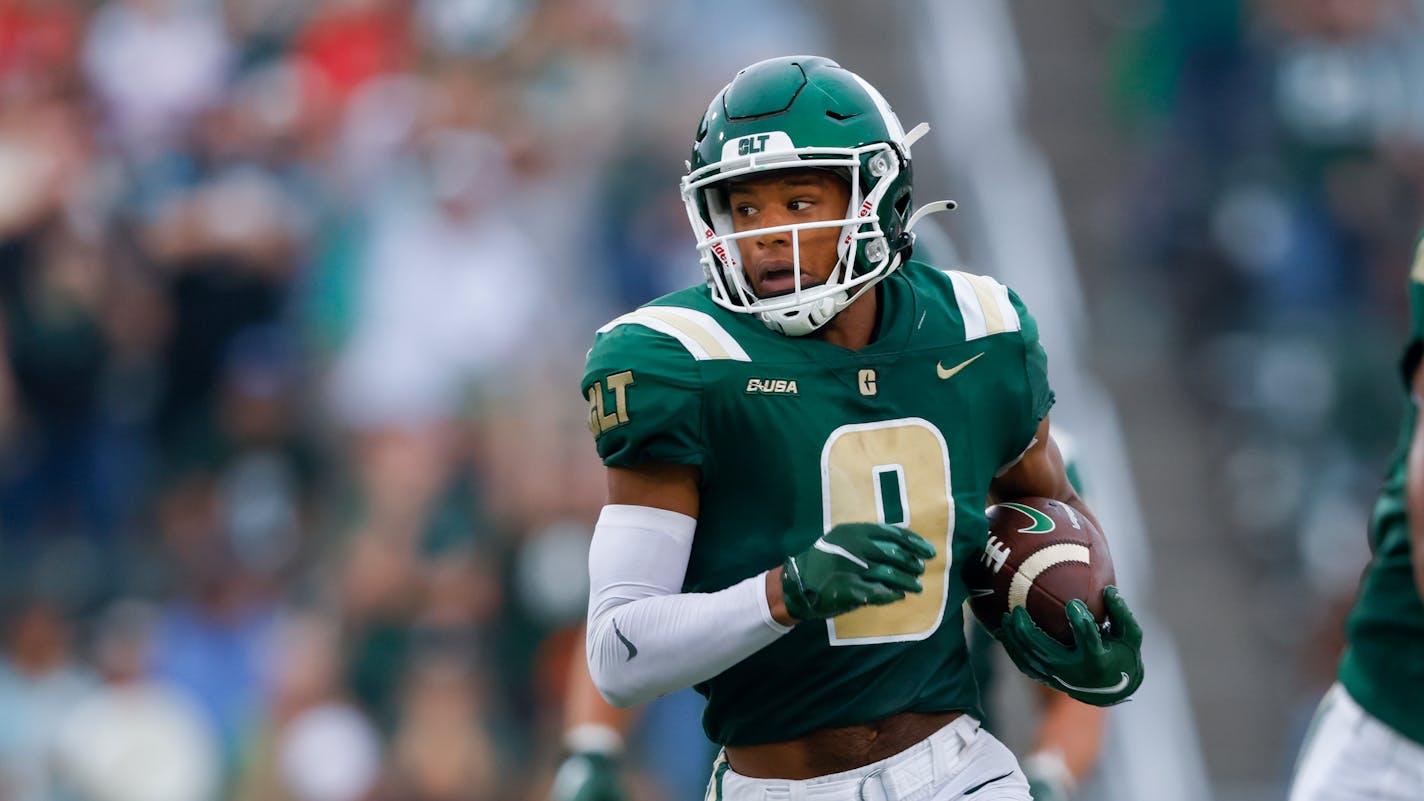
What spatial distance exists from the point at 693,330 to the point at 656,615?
1.56ft

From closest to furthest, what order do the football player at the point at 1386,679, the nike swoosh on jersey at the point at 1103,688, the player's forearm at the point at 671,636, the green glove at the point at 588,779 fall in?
the player's forearm at the point at 671,636, the nike swoosh on jersey at the point at 1103,688, the football player at the point at 1386,679, the green glove at the point at 588,779

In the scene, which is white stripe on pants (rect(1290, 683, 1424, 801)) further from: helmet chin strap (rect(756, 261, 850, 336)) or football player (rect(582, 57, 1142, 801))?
helmet chin strap (rect(756, 261, 850, 336))

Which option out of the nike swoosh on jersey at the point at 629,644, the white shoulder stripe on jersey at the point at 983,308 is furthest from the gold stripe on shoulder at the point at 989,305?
the nike swoosh on jersey at the point at 629,644

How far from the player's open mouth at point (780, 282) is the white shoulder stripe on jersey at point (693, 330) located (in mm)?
97

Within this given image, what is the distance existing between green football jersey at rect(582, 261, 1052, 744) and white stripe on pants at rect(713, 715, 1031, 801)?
7cm

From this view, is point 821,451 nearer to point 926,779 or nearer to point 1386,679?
point 926,779

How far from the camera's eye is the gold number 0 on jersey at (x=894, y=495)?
10.2 feet

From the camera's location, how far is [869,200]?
3.24 metres

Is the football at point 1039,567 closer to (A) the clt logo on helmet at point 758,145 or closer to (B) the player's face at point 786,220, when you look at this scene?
(B) the player's face at point 786,220

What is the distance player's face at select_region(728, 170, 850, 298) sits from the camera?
316cm

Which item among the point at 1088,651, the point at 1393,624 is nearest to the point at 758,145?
the point at 1088,651

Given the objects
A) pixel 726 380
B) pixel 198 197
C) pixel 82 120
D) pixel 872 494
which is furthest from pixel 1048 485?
pixel 82 120

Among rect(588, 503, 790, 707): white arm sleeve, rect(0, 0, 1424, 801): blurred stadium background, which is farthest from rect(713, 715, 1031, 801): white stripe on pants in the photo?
rect(0, 0, 1424, 801): blurred stadium background

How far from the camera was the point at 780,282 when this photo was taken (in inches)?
124
